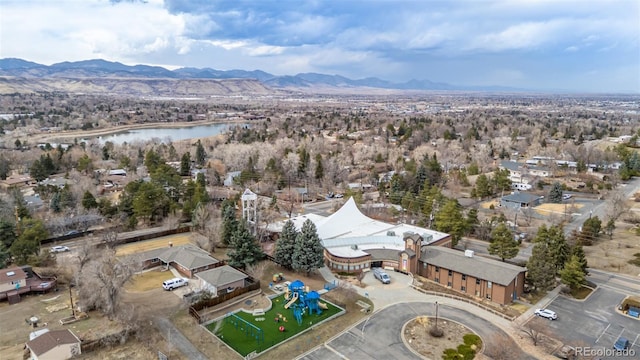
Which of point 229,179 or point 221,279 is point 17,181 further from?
point 221,279

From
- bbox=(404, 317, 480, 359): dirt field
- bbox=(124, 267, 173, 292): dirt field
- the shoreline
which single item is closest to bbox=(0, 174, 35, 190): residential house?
bbox=(124, 267, 173, 292): dirt field

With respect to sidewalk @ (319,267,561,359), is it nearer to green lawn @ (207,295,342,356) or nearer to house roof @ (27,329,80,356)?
green lawn @ (207,295,342,356)

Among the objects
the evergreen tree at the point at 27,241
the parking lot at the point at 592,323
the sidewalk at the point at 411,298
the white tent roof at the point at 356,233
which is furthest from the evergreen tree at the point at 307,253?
the evergreen tree at the point at 27,241

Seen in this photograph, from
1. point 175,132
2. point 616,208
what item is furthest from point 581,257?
point 175,132

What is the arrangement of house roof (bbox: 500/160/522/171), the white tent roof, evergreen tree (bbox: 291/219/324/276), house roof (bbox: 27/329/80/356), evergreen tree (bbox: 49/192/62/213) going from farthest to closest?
house roof (bbox: 500/160/522/171) < evergreen tree (bbox: 49/192/62/213) < the white tent roof < evergreen tree (bbox: 291/219/324/276) < house roof (bbox: 27/329/80/356)

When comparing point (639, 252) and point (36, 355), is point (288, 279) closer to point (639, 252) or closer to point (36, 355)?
point (36, 355)

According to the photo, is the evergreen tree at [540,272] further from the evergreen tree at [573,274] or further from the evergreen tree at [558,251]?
the evergreen tree at [558,251]
